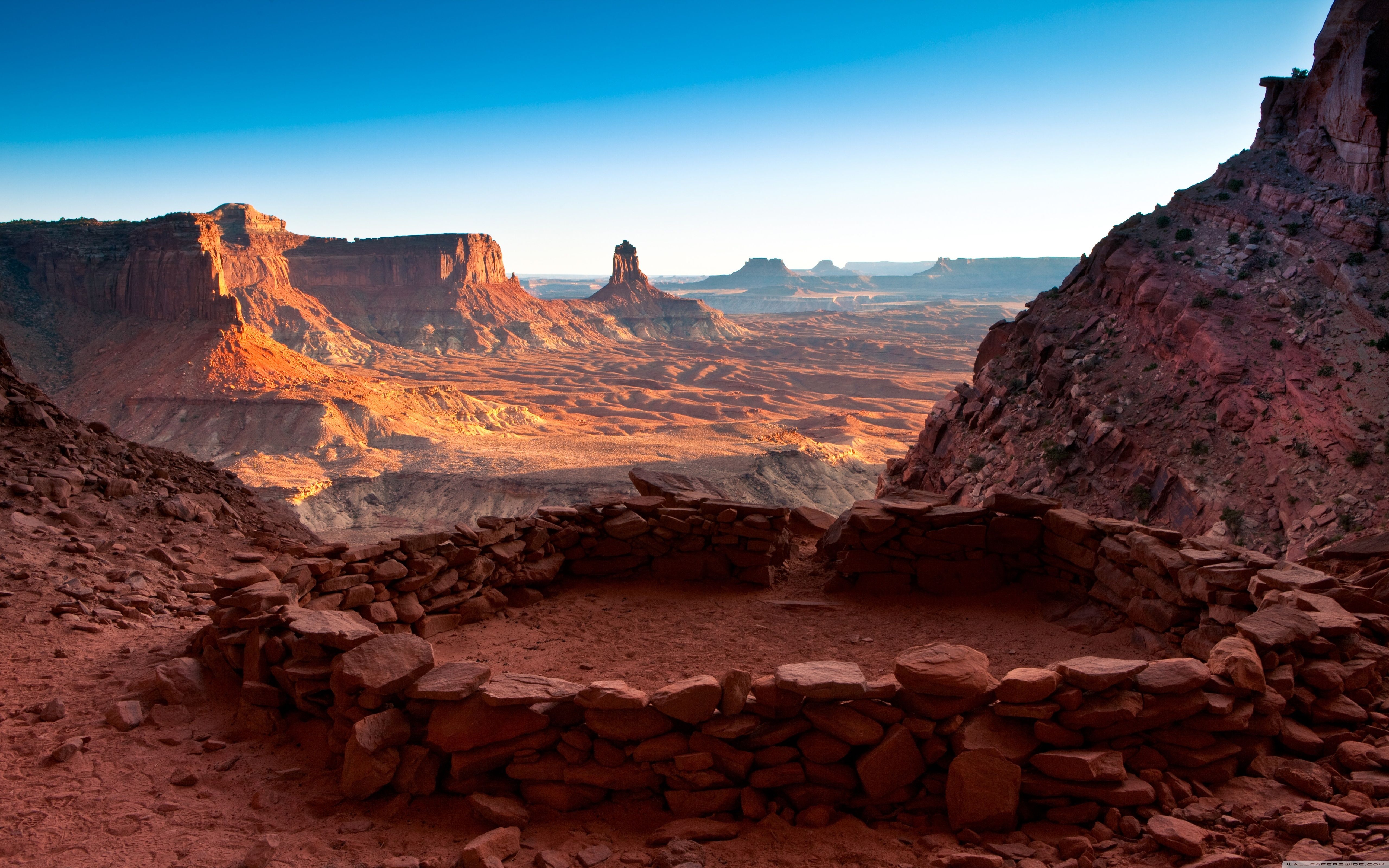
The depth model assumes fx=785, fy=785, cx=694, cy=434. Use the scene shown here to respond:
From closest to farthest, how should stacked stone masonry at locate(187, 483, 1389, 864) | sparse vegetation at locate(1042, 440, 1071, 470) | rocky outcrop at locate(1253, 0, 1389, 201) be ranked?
stacked stone masonry at locate(187, 483, 1389, 864)
sparse vegetation at locate(1042, 440, 1071, 470)
rocky outcrop at locate(1253, 0, 1389, 201)

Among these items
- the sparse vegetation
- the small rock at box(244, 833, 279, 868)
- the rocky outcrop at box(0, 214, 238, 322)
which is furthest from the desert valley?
the rocky outcrop at box(0, 214, 238, 322)

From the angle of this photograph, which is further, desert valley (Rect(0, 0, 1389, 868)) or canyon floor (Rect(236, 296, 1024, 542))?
canyon floor (Rect(236, 296, 1024, 542))

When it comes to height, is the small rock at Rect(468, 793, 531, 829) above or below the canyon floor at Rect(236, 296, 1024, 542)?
above

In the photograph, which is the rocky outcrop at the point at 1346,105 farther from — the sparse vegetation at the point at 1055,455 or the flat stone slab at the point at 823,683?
the flat stone slab at the point at 823,683

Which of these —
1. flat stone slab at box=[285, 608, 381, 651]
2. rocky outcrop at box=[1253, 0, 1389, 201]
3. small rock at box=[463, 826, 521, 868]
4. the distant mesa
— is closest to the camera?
small rock at box=[463, 826, 521, 868]

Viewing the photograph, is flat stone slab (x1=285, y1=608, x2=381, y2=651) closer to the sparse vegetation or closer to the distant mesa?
the sparse vegetation

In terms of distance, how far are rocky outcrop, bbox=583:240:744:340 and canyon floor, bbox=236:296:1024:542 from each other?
14827 millimetres

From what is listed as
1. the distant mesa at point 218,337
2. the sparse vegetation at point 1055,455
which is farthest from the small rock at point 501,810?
the distant mesa at point 218,337

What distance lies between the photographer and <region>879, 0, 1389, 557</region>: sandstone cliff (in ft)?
57.6

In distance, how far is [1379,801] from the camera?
16.1 feet

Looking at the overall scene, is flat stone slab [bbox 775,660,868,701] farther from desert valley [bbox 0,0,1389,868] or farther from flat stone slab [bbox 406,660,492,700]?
flat stone slab [bbox 406,660,492,700]

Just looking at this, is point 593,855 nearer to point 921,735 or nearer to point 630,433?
point 921,735

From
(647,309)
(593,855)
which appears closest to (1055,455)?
(593,855)

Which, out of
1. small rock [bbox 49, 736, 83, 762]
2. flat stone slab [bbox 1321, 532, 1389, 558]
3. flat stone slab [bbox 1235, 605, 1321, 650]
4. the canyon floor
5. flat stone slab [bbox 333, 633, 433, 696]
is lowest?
the canyon floor
